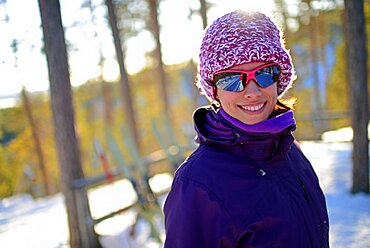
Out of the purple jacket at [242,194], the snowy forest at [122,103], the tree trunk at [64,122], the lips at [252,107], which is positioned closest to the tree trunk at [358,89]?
the snowy forest at [122,103]

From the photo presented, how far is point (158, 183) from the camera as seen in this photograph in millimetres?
8344

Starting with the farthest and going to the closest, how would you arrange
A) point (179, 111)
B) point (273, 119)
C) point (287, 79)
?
1. point (179, 111)
2. point (287, 79)
3. point (273, 119)

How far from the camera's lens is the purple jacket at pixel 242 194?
3.78 ft

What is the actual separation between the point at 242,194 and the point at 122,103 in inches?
659

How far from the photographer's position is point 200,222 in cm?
115

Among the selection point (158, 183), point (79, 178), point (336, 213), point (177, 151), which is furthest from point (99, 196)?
point (336, 213)

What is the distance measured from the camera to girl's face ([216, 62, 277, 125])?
134 centimetres

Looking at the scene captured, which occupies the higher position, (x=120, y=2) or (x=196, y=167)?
(x=120, y=2)

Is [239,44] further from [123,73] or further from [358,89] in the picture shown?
[123,73]

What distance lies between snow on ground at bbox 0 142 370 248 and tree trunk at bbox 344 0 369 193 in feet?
1.07

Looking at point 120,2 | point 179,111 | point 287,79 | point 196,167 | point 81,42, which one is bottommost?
point 179,111

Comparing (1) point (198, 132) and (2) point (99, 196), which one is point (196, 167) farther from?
(2) point (99, 196)

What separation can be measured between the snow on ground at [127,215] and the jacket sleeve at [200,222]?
10.0ft

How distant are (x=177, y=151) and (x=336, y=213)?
10.6 ft
